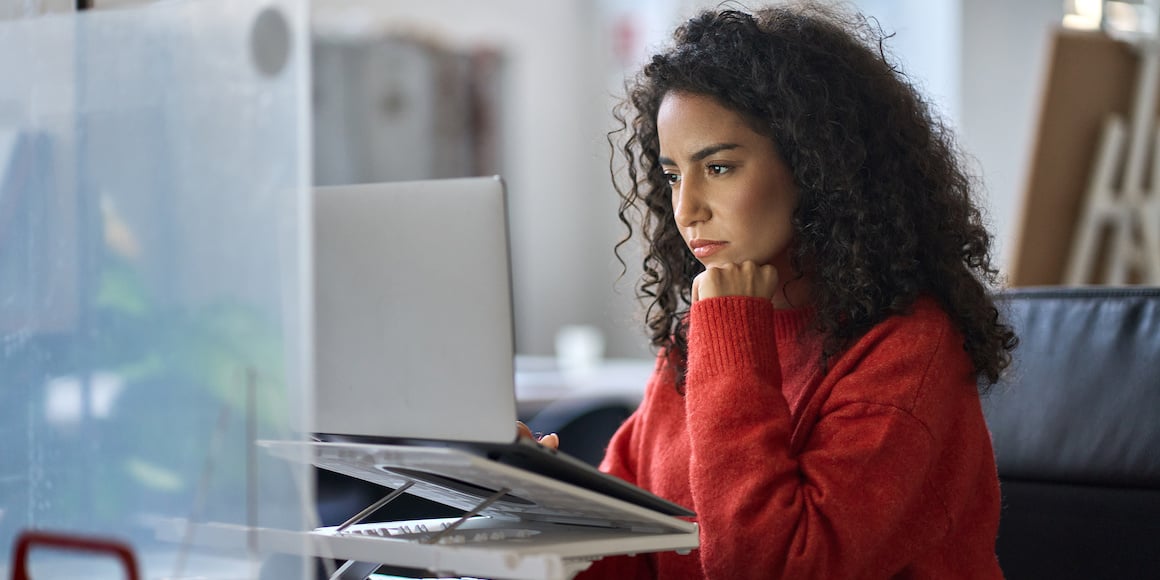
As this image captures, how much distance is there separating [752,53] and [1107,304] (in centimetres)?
54

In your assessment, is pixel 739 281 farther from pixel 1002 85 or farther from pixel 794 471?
pixel 1002 85

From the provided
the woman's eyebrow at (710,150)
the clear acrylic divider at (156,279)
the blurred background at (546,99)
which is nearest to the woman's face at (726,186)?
the woman's eyebrow at (710,150)

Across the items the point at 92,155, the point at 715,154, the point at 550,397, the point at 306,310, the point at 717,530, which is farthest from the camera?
the point at 550,397

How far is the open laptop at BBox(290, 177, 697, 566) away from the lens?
0.84 meters

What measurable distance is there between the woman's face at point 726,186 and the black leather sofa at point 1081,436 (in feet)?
1.09

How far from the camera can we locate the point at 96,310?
86cm

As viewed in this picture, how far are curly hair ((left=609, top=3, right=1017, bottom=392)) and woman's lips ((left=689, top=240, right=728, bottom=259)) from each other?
87mm

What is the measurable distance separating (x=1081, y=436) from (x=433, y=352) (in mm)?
832

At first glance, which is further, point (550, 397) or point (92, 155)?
point (550, 397)

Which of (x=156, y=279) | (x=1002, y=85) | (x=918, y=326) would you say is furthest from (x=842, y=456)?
(x=1002, y=85)

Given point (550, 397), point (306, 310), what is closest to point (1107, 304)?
point (306, 310)

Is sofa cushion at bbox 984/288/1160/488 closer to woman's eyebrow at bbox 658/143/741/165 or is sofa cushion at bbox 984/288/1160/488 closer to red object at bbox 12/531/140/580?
woman's eyebrow at bbox 658/143/741/165

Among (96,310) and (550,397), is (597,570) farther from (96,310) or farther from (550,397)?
(550,397)

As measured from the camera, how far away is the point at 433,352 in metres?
0.86
